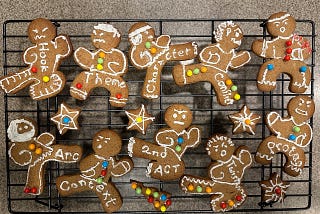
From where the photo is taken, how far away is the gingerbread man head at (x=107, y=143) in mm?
1035

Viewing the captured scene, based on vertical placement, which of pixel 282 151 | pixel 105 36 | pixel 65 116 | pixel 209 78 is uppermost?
pixel 105 36

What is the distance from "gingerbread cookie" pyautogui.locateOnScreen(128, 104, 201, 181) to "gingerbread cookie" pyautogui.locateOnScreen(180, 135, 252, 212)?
0.05 metres

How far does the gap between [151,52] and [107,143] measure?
0.29m

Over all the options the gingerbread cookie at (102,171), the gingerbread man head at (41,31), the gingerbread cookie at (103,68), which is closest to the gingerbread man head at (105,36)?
the gingerbread cookie at (103,68)

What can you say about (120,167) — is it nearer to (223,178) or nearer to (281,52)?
(223,178)

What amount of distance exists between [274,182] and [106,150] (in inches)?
19.9

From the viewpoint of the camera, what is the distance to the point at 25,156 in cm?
104

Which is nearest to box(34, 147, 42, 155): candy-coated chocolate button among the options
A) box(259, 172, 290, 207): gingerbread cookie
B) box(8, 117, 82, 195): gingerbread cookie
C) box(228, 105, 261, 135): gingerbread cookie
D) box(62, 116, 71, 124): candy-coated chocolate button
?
box(8, 117, 82, 195): gingerbread cookie

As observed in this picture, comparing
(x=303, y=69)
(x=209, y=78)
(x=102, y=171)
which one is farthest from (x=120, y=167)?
(x=303, y=69)

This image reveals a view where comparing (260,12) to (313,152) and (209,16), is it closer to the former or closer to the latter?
(209,16)

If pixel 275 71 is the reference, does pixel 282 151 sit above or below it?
below

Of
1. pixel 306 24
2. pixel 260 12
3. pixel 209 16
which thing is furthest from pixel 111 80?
pixel 306 24

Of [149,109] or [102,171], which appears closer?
[102,171]

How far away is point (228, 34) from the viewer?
103 centimetres
